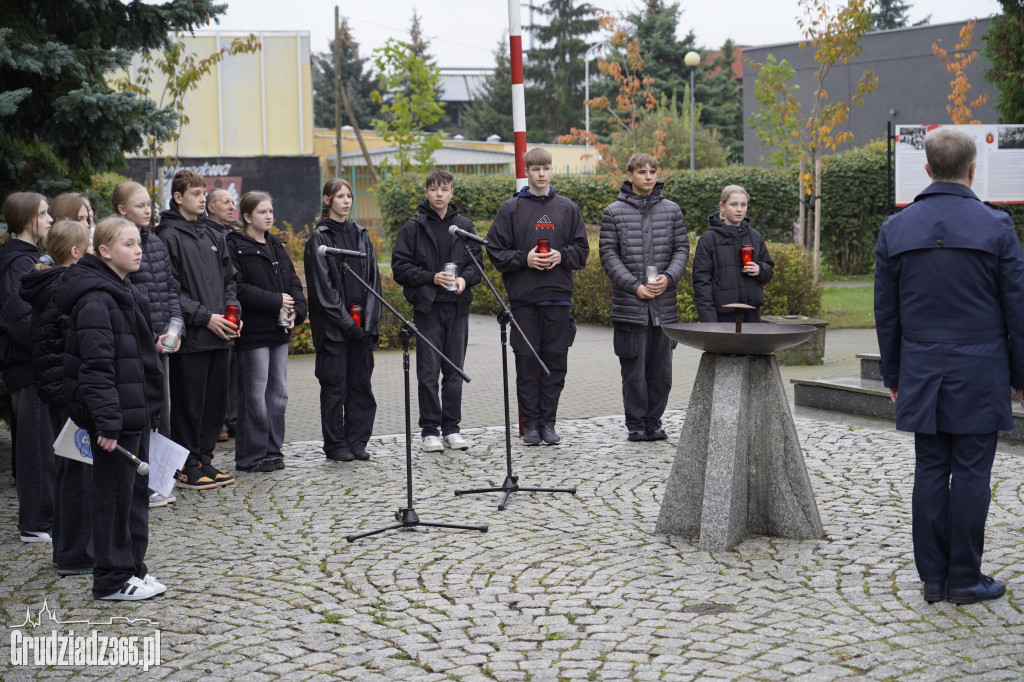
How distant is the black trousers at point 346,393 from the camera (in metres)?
8.56

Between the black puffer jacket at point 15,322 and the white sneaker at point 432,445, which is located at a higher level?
the black puffer jacket at point 15,322

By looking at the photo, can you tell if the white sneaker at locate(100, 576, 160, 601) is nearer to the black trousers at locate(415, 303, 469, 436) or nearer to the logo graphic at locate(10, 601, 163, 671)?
the logo graphic at locate(10, 601, 163, 671)

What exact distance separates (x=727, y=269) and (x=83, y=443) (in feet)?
17.3

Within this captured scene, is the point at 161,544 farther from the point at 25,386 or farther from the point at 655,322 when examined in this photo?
the point at 655,322

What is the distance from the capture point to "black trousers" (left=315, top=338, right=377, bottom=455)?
28.1ft

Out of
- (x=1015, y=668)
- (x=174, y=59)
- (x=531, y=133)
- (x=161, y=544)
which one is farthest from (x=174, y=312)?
(x=531, y=133)

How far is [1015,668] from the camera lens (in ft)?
13.9

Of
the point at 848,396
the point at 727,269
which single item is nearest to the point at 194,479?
the point at 727,269

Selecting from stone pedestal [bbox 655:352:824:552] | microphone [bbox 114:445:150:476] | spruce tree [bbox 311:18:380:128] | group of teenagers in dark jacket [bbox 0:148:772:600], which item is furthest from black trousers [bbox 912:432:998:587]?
→ spruce tree [bbox 311:18:380:128]

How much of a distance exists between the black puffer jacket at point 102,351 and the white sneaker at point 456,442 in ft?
12.2

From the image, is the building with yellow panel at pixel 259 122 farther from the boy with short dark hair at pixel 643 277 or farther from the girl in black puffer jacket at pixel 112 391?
the girl in black puffer jacket at pixel 112 391

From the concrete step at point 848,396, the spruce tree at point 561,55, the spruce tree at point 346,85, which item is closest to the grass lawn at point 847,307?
the concrete step at point 848,396

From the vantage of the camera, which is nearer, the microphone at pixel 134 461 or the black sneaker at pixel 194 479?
the microphone at pixel 134 461

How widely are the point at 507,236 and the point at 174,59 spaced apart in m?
7.57
